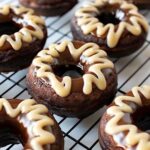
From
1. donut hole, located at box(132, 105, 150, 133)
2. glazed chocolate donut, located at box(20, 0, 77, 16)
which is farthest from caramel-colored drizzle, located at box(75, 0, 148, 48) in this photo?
donut hole, located at box(132, 105, 150, 133)

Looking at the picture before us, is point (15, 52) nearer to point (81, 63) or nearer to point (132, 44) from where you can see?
point (81, 63)

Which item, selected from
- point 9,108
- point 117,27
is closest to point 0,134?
point 9,108

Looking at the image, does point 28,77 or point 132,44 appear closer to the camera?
point 28,77

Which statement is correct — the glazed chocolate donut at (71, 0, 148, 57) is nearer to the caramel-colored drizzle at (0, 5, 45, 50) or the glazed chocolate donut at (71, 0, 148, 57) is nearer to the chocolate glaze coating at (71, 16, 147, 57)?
the chocolate glaze coating at (71, 16, 147, 57)

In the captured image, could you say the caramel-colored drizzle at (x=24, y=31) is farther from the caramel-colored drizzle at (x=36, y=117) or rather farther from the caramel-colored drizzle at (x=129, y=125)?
the caramel-colored drizzle at (x=129, y=125)

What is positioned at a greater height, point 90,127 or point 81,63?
point 81,63

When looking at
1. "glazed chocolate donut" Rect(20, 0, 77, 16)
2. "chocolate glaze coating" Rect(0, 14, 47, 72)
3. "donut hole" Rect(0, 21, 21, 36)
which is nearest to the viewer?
"chocolate glaze coating" Rect(0, 14, 47, 72)
